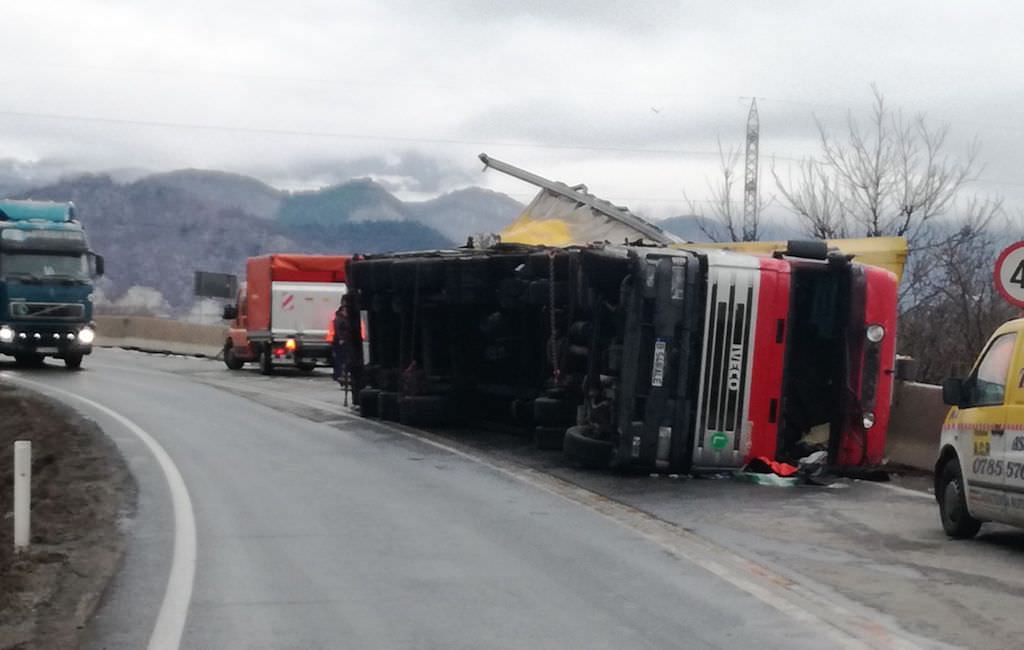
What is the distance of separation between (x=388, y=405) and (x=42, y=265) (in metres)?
17.2

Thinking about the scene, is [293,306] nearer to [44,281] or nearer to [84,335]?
[84,335]

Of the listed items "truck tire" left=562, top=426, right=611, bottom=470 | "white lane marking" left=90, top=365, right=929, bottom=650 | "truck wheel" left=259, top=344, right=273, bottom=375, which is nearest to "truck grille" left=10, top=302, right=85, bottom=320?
"truck wheel" left=259, top=344, right=273, bottom=375

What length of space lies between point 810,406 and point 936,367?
406 inches

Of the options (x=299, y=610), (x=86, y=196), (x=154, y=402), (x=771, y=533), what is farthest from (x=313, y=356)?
(x=86, y=196)

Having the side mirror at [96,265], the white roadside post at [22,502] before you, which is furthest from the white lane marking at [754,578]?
the side mirror at [96,265]

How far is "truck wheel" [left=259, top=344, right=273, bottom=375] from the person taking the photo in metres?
37.8

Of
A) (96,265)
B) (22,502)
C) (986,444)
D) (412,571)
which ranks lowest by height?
(412,571)

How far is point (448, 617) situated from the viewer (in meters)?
8.79

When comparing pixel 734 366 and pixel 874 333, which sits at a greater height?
pixel 874 333

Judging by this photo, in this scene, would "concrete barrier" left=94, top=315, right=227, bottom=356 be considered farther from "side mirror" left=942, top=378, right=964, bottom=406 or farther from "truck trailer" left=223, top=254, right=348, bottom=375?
"side mirror" left=942, top=378, right=964, bottom=406

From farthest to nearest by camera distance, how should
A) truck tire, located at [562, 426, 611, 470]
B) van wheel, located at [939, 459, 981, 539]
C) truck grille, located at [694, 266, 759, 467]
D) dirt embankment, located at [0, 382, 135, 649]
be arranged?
truck tire, located at [562, 426, 611, 470], truck grille, located at [694, 266, 759, 467], van wheel, located at [939, 459, 981, 539], dirt embankment, located at [0, 382, 135, 649]

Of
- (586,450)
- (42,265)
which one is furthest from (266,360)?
(586,450)

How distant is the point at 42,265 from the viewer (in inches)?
1487

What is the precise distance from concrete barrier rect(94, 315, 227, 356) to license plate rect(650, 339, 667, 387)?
3051 cm
